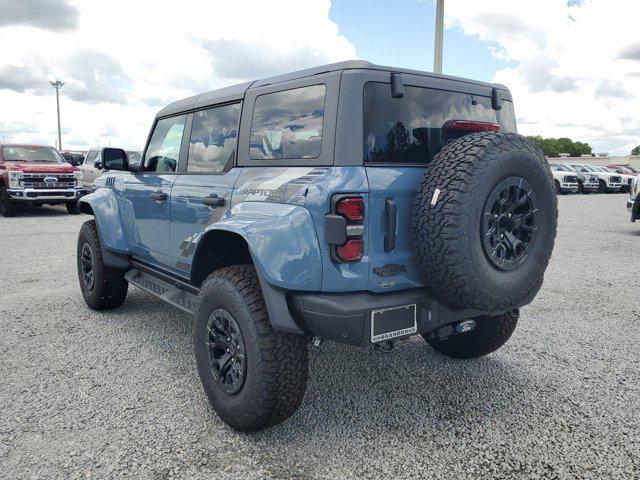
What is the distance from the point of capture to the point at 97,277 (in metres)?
4.74

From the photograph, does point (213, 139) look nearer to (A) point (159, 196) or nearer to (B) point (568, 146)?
(A) point (159, 196)

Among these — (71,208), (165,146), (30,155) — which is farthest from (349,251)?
(30,155)

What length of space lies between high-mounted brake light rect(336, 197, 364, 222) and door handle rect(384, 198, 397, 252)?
0.50 ft

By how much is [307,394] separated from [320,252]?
1.24 meters

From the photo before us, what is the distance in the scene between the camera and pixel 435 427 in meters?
2.86

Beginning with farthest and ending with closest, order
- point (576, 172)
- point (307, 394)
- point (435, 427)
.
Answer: point (576, 172), point (307, 394), point (435, 427)

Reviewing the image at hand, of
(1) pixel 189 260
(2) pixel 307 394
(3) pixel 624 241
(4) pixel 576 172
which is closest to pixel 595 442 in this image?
(2) pixel 307 394

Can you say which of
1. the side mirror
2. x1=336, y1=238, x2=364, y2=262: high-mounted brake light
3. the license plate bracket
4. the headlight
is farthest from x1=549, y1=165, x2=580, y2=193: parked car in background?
x1=336, y1=238, x2=364, y2=262: high-mounted brake light

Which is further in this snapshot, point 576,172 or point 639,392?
point 576,172

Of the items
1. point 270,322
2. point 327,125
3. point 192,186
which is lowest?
point 270,322

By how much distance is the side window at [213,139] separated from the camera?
131 inches

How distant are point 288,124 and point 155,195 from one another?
60.0 inches

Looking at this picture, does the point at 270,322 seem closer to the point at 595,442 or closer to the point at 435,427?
the point at 435,427

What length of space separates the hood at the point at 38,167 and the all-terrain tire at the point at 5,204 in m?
0.64
